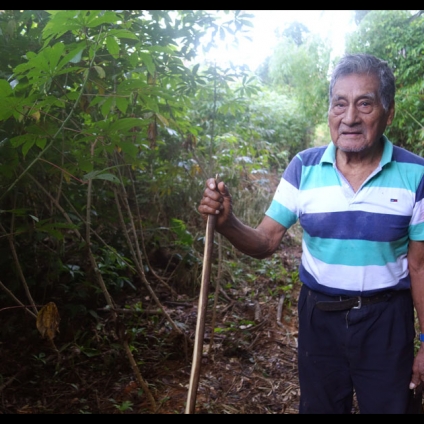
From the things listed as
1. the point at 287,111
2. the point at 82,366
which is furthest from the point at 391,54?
the point at 82,366

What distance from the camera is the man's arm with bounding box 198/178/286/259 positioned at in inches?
55.1

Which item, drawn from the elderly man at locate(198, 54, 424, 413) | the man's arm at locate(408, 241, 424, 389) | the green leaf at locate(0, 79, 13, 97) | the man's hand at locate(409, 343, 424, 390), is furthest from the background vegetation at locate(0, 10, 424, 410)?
the man's hand at locate(409, 343, 424, 390)

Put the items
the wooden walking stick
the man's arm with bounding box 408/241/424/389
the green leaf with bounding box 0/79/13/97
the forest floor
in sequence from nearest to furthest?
the wooden walking stick < the green leaf with bounding box 0/79/13/97 < the man's arm with bounding box 408/241/424/389 < the forest floor

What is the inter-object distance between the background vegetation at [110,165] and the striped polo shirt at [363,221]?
0.70 meters

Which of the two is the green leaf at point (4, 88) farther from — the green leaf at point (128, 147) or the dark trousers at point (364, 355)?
the dark trousers at point (364, 355)

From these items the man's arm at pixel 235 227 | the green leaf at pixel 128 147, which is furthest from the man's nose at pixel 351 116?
the green leaf at pixel 128 147

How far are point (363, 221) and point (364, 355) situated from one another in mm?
490

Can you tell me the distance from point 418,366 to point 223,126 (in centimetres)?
380

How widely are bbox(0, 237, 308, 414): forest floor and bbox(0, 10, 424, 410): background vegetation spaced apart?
0.03m

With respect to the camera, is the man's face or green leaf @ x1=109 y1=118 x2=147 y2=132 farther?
green leaf @ x1=109 y1=118 x2=147 y2=132

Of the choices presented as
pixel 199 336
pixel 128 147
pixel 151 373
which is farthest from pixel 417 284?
pixel 151 373

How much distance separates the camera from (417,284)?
60.2 inches

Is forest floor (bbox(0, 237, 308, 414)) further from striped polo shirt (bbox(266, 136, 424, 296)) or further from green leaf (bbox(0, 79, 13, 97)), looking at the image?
green leaf (bbox(0, 79, 13, 97))

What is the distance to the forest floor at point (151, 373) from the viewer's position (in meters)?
2.29
